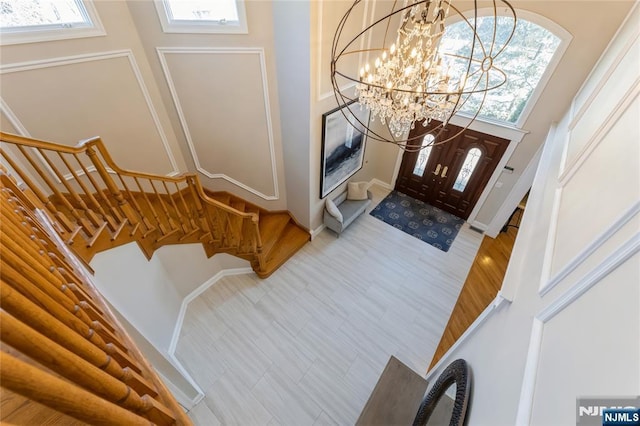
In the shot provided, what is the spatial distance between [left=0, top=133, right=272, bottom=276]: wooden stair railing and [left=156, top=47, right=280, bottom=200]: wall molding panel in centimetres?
60

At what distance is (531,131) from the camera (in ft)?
12.3

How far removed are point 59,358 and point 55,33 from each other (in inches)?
145

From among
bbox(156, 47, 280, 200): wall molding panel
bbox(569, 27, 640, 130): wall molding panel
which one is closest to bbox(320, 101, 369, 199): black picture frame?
bbox(156, 47, 280, 200): wall molding panel

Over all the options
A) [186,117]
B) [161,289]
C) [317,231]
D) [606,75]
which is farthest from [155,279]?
[606,75]

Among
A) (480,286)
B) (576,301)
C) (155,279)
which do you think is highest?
(576,301)

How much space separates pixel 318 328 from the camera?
3381 millimetres

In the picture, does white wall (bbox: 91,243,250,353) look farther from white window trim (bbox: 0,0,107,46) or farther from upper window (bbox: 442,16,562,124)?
upper window (bbox: 442,16,562,124)

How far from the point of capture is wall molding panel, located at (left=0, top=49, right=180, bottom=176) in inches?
98.2

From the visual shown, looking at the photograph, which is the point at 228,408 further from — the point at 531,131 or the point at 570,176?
the point at 531,131

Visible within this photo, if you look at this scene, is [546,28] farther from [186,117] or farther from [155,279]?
[155,279]

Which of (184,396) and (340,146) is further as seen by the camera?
(340,146)

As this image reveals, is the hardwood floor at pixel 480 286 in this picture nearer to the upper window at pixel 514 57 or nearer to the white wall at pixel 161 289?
the upper window at pixel 514 57

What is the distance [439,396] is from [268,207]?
3.57 meters

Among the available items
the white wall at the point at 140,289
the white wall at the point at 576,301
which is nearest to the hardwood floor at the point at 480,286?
the white wall at the point at 576,301
